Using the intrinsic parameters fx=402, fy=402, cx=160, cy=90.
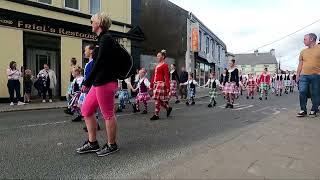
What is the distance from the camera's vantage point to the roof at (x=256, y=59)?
107000mm

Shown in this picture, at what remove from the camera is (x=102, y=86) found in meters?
5.44

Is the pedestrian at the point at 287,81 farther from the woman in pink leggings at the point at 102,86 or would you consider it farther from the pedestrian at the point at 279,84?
the woman in pink leggings at the point at 102,86

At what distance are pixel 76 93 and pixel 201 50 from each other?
103ft

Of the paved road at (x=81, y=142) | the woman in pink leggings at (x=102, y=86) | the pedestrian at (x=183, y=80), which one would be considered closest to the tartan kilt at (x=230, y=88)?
the pedestrian at (x=183, y=80)

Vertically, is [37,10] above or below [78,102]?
above

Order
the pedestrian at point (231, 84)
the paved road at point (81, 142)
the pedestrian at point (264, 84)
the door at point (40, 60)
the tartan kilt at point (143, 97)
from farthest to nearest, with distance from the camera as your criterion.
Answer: the pedestrian at point (264, 84)
the door at point (40, 60)
the pedestrian at point (231, 84)
the tartan kilt at point (143, 97)
the paved road at point (81, 142)

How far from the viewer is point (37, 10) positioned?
1884 centimetres

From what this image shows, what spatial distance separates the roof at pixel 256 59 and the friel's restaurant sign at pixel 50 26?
298 ft

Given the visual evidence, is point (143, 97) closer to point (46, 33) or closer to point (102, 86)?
point (102, 86)

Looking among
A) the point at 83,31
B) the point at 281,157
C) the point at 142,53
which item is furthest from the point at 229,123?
the point at 142,53

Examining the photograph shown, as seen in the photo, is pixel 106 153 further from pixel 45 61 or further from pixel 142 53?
pixel 142 53

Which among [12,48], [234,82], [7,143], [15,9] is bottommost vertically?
[7,143]

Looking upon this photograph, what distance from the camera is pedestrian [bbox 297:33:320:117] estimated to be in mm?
8836

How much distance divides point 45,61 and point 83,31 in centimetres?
274
